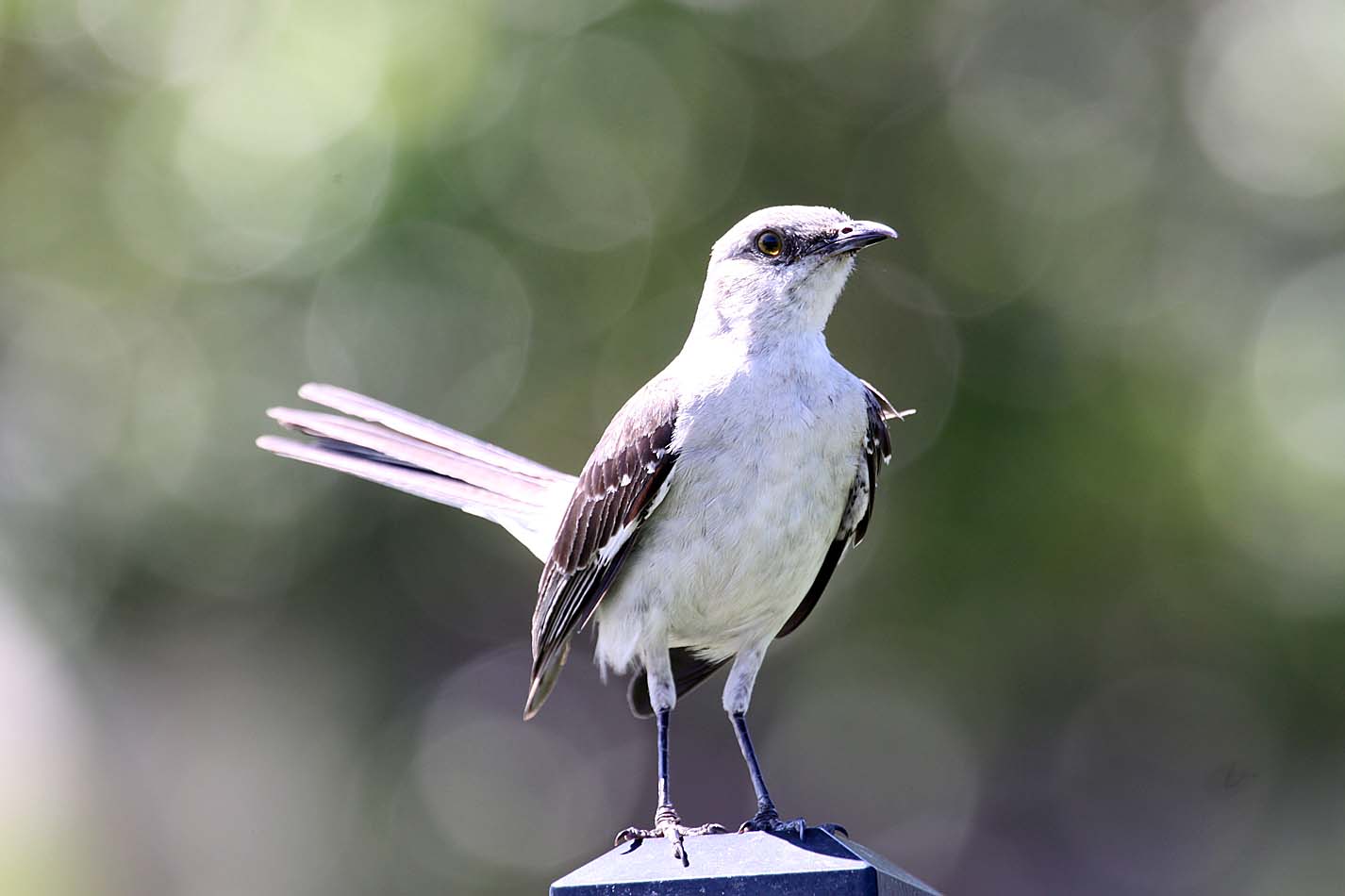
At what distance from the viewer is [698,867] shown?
8.95ft

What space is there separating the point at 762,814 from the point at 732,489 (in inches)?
33.1

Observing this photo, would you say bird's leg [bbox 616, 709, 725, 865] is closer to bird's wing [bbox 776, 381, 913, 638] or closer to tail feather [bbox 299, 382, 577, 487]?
bird's wing [bbox 776, 381, 913, 638]

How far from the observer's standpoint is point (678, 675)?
455 centimetres

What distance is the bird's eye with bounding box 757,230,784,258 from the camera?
4.14m

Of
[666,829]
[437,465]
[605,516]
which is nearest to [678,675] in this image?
[605,516]

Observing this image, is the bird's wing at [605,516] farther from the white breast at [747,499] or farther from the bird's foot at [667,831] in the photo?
the bird's foot at [667,831]

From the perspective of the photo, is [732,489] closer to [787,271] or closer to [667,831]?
[787,271]

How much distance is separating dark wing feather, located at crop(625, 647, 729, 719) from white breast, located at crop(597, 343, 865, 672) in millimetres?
381

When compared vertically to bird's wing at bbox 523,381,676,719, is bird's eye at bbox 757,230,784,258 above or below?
above

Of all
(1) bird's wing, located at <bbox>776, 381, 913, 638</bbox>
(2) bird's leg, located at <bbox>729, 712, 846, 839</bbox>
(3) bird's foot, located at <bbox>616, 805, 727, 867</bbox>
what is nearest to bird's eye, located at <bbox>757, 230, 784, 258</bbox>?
(1) bird's wing, located at <bbox>776, 381, 913, 638</bbox>

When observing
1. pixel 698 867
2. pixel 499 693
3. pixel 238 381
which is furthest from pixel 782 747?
pixel 698 867

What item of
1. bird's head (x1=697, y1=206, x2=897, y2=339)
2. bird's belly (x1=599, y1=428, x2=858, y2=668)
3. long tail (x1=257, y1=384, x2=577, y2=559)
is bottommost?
bird's belly (x1=599, y1=428, x2=858, y2=668)

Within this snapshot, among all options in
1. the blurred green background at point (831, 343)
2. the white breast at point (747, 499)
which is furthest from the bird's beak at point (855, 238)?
the blurred green background at point (831, 343)

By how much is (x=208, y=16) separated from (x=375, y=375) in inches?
96.5
